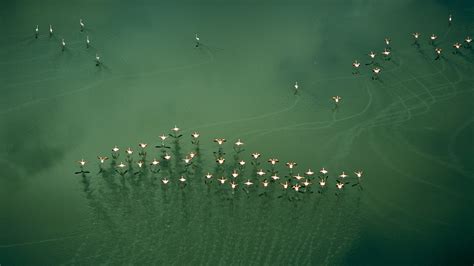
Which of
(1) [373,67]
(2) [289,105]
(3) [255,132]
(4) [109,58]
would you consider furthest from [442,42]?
(4) [109,58]

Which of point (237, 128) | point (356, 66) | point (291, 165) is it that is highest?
point (356, 66)

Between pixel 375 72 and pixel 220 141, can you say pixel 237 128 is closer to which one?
pixel 220 141

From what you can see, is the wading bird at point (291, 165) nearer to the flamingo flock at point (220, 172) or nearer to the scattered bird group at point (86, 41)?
the flamingo flock at point (220, 172)

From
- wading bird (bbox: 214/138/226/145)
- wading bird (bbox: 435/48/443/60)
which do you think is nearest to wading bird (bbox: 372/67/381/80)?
wading bird (bbox: 435/48/443/60)

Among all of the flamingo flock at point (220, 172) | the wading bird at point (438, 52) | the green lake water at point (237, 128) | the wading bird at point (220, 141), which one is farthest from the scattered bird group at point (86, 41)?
the wading bird at point (438, 52)

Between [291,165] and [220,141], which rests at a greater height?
[220,141]

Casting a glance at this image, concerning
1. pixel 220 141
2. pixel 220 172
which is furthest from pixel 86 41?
pixel 220 172

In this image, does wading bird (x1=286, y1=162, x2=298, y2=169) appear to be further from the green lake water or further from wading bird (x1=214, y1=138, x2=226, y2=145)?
wading bird (x1=214, y1=138, x2=226, y2=145)

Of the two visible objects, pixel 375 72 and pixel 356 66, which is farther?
pixel 356 66
